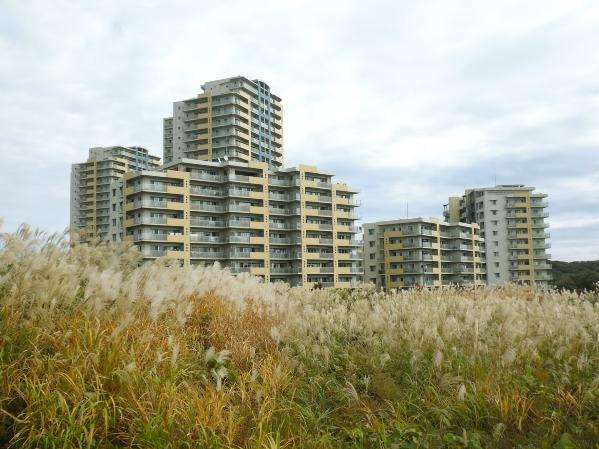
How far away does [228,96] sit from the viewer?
3036 inches

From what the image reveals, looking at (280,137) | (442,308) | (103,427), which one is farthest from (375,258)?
(103,427)

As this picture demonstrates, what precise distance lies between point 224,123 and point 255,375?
249 feet

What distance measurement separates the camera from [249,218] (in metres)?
62.3

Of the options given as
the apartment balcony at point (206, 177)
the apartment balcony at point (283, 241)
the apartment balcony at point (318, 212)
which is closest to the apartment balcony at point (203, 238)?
the apartment balcony at point (283, 241)

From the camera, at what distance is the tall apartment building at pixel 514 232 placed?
86062 mm

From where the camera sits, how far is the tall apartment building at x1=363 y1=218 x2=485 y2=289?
250 feet

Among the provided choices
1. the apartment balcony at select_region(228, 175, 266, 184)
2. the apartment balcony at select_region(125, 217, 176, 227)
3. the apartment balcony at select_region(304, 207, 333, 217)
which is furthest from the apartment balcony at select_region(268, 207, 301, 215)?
the apartment balcony at select_region(125, 217, 176, 227)

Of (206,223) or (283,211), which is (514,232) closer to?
(283,211)

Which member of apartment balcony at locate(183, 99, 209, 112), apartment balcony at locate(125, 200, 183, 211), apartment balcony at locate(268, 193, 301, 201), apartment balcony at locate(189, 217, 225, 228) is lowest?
apartment balcony at locate(189, 217, 225, 228)

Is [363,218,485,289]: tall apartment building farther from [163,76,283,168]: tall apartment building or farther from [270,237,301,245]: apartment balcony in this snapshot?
[163,76,283,168]: tall apartment building

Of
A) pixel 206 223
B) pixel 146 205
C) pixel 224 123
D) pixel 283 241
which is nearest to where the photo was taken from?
pixel 146 205

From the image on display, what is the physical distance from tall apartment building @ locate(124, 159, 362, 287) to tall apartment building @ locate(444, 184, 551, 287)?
3200 centimetres

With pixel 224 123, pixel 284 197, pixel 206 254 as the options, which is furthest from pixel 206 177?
pixel 224 123

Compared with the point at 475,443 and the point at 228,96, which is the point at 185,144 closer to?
the point at 228,96
